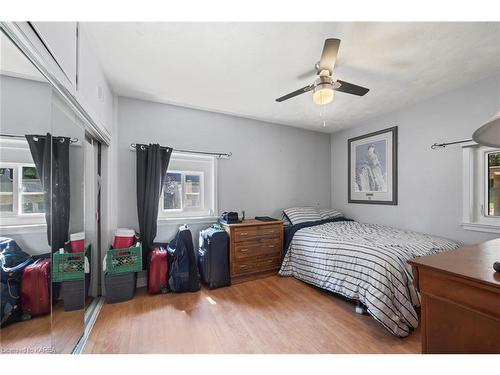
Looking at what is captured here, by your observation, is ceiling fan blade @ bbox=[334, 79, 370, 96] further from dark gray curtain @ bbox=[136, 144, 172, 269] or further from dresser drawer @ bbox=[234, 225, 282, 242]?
dark gray curtain @ bbox=[136, 144, 172, 269]

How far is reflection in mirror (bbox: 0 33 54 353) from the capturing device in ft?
3.30

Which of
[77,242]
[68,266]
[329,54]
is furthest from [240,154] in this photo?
[68,266]

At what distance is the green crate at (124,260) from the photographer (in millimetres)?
2205

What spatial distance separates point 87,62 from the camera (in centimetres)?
161

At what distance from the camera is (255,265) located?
2.88m

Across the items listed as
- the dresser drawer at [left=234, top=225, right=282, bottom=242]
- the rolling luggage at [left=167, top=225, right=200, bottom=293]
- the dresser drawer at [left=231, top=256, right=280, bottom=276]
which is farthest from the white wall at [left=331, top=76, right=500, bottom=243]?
the rolling luggage at [left=167, top=225, right=200, bottom=293]

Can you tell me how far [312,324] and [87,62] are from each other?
9.46ft

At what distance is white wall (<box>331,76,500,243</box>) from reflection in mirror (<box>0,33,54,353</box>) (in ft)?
12.7

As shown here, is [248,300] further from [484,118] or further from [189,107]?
[484,118]

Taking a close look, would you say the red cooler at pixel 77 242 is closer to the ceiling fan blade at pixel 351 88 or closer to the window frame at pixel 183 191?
the window frame at pixel 183 191

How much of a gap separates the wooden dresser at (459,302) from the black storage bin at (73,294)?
2.20m

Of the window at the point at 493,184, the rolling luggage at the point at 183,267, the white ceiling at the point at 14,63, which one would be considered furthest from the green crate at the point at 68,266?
the window at the point at 493,184

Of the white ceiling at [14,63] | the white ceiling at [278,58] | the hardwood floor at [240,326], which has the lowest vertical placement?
the hardwood floor at [240,326]
